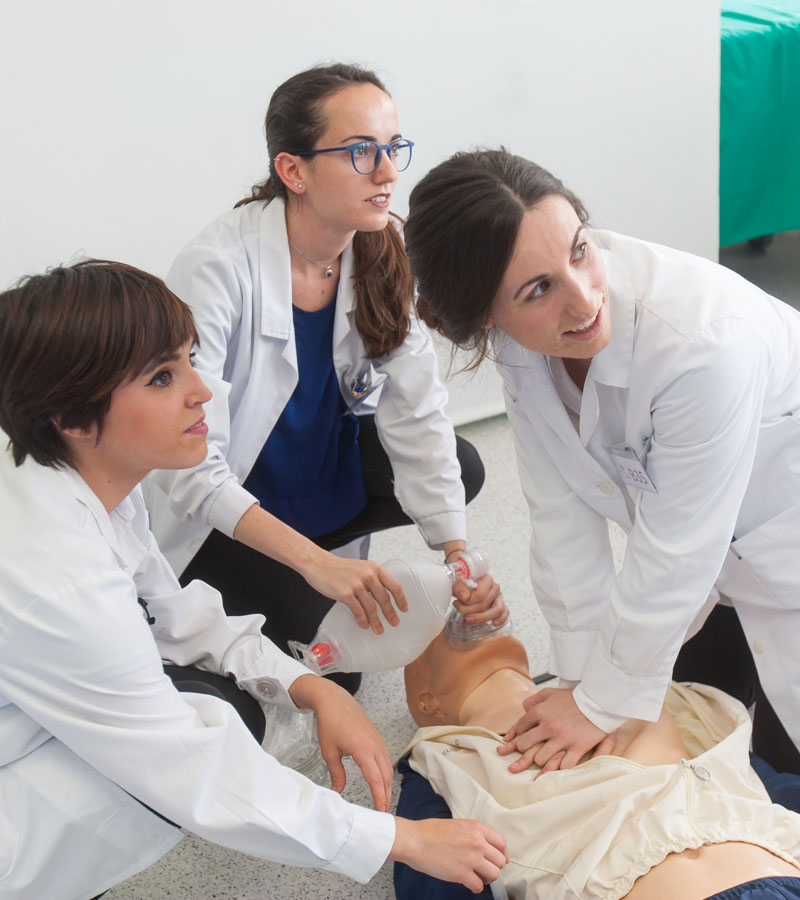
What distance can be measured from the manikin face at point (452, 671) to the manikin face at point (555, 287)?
21.5 inches

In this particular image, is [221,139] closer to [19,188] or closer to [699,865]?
[19,188]

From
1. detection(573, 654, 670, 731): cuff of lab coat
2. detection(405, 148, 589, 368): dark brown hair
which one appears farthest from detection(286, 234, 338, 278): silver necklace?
detection(573, 654, 670, 731): cuff of lab coat

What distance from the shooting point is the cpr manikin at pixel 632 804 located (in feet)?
3.56

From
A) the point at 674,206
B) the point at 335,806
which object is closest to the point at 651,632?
the point at 335,806

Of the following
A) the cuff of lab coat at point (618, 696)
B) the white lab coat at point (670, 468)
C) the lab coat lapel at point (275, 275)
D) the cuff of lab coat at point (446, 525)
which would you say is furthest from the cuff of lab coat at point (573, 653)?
the lab coat lapel at point (275, 275)

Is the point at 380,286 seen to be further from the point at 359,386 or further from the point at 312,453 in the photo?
the point at 312,453

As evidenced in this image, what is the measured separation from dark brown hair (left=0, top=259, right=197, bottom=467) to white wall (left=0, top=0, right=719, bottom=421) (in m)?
1.10

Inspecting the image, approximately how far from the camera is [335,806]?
114 centimetres

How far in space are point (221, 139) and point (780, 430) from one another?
1.56m

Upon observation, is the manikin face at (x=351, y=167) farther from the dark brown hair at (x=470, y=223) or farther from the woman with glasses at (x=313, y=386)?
the dark brown hair at (x=470, y=223)

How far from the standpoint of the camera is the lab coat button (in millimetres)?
1446

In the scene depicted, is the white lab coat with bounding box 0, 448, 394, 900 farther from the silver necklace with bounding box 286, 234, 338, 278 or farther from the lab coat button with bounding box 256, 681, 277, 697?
the silver necklace with bounding box 286, 234, 338, 278

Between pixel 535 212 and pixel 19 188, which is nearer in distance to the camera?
pixel 535 212

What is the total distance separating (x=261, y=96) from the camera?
2340 mm
